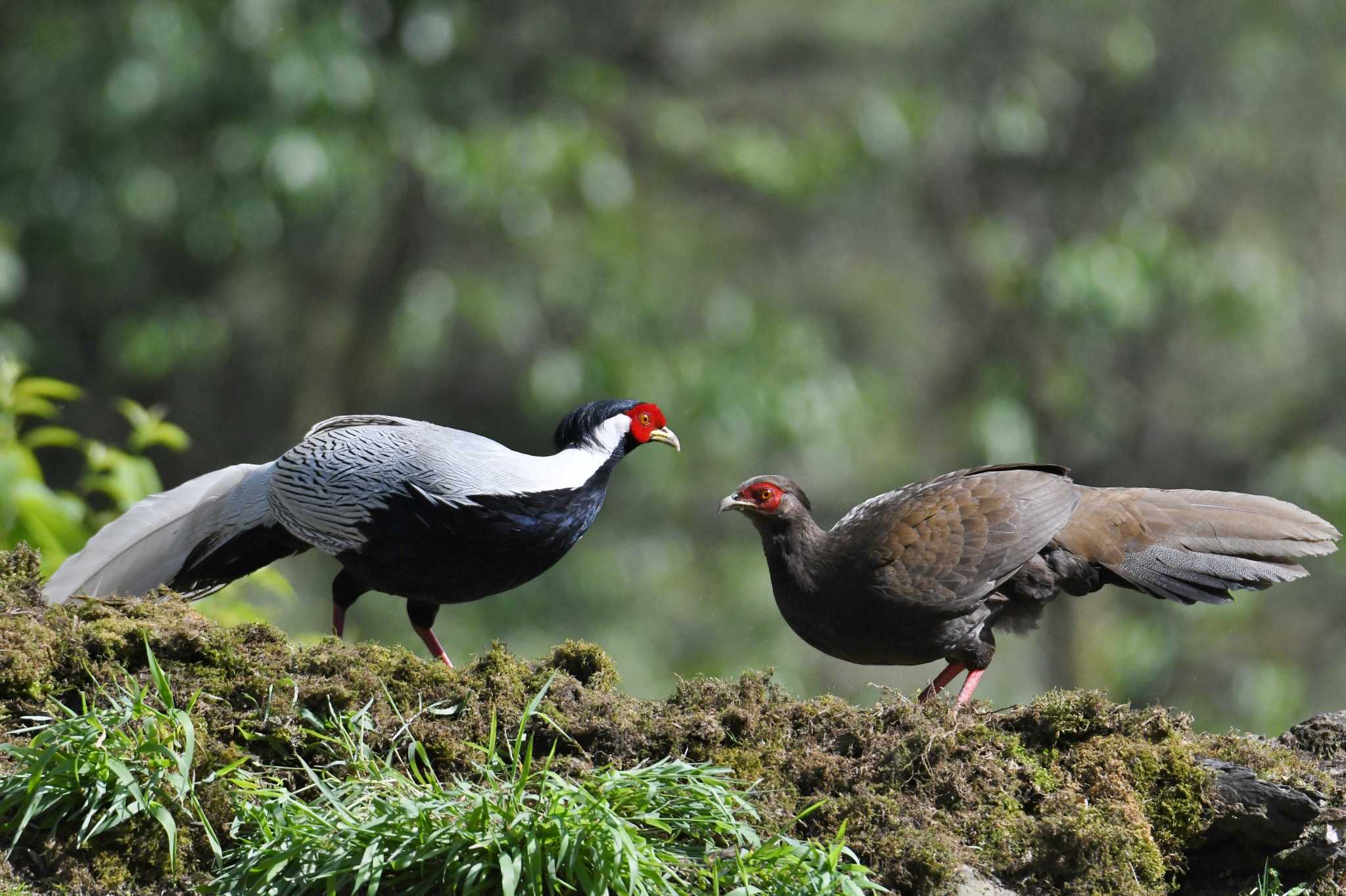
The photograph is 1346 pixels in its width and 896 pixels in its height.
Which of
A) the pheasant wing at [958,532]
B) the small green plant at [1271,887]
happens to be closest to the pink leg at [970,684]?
the pheasant wing at [958,532]

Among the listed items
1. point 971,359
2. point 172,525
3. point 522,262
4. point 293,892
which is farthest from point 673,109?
point 293,892

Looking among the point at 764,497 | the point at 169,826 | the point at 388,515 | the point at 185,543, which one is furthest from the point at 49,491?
the point at 169,826

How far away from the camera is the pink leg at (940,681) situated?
168 inches

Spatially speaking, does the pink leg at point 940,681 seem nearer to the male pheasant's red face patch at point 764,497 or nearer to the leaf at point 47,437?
the male pheasant's red face patch at point 764,497

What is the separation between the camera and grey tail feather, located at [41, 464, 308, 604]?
507cm

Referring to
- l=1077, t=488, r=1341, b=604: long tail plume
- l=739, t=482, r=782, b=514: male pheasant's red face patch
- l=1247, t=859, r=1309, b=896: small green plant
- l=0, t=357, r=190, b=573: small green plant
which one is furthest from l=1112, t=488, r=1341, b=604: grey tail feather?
l=0, t=357, r=190, b=573: small green plant

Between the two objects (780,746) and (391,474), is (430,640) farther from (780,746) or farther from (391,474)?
(780,746)

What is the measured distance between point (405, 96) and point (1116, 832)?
10.8 metres

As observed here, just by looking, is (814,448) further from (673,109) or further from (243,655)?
(243,655)

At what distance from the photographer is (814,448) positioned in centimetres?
1203

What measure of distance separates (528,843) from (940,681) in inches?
84.0

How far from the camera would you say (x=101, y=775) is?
331cm

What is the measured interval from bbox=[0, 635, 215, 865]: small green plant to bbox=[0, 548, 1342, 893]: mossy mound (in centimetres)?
7

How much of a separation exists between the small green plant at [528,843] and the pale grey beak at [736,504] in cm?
169
